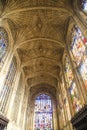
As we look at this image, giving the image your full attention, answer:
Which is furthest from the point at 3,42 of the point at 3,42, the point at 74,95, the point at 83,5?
the point at 74,95

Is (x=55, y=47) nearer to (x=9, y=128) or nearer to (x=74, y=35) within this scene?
(x=74, y=35)

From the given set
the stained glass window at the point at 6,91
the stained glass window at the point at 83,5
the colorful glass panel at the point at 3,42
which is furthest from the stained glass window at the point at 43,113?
the stained glass window at the point at 83,5

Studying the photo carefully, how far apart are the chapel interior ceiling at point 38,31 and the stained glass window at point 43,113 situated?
4.72 meters

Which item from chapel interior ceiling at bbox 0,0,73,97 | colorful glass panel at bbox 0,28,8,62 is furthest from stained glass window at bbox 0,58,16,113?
chapel interior ceiling at bbox 0,0,73,97

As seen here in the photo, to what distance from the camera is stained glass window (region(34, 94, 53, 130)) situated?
52.5 ft

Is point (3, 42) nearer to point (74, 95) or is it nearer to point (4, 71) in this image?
point (4, 71)

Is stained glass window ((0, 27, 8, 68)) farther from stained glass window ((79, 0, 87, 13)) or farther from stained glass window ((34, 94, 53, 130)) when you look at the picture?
stained glass window ((34, 94, 53, 130))

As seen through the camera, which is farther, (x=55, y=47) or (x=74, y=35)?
(x=55, y=47)

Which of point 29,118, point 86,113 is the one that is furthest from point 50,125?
point 86,113

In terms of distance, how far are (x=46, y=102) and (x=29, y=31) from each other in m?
12.4

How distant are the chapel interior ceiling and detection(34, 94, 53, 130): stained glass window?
472 centimetres

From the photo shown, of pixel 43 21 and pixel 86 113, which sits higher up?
pixel 43 21

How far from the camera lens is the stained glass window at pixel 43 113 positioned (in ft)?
52.5

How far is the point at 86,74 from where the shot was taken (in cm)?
768
